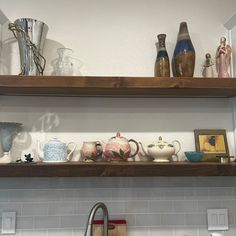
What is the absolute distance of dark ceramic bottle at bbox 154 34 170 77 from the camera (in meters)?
1.51

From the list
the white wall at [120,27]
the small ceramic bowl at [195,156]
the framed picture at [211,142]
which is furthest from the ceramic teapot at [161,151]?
the white wall at [120,27]

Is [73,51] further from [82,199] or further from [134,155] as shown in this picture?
[82,199]

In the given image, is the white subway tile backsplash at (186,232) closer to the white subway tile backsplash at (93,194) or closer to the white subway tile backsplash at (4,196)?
the white subway tile backsplash at (93,194)

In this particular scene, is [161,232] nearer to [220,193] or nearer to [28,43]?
[220,193]

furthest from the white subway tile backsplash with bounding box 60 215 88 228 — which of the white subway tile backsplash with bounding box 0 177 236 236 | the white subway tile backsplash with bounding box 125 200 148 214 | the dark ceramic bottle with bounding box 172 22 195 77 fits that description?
the dark ceramic bottle with bounding box 172 22 195 77

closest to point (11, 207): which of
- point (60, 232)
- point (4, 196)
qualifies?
point (4, 196)

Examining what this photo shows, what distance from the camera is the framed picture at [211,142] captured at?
1563mm

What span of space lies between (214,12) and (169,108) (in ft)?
2.12

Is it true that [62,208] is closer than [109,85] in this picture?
No

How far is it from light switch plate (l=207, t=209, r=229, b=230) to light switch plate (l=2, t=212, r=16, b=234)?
3.40 feet

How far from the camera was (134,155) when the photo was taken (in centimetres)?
150

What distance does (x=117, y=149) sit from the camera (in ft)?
4.68

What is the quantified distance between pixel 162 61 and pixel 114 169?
2.06 feet

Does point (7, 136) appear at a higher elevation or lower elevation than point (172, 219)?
higher
